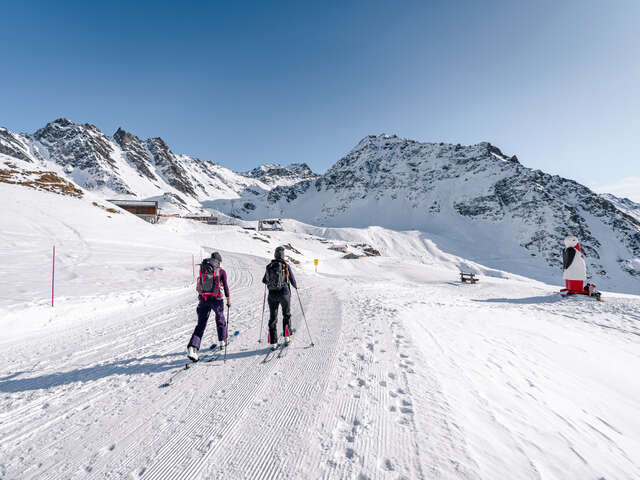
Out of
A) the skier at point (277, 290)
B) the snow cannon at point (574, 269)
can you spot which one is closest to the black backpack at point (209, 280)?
the skier at point (277, 290)

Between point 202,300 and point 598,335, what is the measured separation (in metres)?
11.4

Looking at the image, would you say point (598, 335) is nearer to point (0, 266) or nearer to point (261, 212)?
point (0, 266)

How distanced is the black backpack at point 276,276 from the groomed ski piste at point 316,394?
1.37m

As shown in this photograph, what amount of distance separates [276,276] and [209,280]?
1.32m

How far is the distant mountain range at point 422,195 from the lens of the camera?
72938 mm

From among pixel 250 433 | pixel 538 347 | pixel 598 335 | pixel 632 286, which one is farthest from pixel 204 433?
pixel 632 286

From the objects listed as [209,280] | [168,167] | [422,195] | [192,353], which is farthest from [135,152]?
[192,353]

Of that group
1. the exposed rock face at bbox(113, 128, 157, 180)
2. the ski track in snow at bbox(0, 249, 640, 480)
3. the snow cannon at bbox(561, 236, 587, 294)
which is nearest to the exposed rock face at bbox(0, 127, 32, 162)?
the exposed rock face at bbox(113, 128, 157, 180)

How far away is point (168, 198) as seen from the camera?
88.5 metres

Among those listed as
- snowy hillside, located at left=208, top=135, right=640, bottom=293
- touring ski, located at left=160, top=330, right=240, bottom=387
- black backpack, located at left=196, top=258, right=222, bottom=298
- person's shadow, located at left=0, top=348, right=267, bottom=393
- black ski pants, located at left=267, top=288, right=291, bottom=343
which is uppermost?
snowy hillside, located at left=208, top=135, right=640, bottom=293

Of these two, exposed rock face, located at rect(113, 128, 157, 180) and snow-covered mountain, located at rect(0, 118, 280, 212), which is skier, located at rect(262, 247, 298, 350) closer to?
snow-covered mountain, located at rect(0, 118, 280, 212)

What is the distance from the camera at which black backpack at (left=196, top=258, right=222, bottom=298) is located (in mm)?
5059

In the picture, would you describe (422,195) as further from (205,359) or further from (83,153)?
(83,153)

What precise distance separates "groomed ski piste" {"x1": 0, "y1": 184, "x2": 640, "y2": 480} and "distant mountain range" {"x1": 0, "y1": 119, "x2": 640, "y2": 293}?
6604 cm
